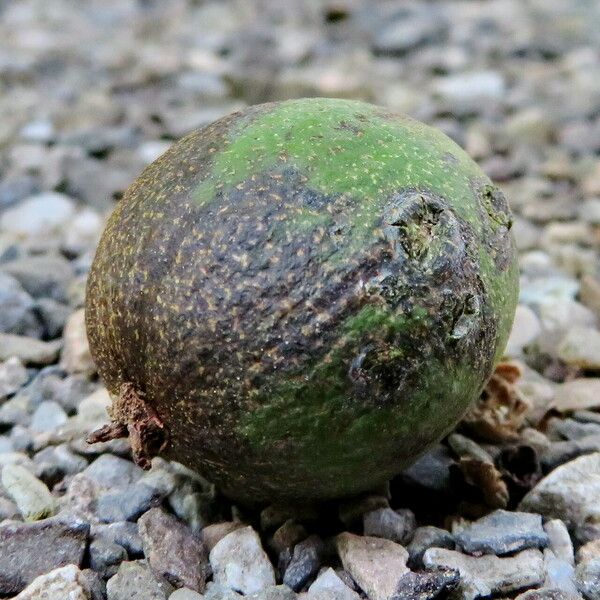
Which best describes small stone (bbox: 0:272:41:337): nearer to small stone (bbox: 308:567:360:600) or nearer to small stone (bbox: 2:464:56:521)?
small stone (bbox: 2:464:56:521)

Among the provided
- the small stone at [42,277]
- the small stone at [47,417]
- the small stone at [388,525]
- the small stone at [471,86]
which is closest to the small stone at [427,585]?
the small stone at [388,525]

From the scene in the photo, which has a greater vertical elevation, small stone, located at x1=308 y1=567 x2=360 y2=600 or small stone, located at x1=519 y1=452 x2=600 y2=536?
small stone, located at x1=308 y1=567 x2=360 y2=600

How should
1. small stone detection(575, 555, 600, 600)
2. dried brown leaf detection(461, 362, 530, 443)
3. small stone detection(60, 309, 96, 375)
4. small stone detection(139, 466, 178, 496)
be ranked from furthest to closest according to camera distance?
small stone detection(60, 309, 96, 375) → dried brown leaf detection(461, 362, 530, 443) → small stone detection(139, 466, 178, 496) → small stone detection(575, 555, 600, 600)

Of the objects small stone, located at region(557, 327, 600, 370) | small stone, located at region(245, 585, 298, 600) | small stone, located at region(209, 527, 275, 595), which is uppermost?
small stone, located at region(245, 585, 298, 600)

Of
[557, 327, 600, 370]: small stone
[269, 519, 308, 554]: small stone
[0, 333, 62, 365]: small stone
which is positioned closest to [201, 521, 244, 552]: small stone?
[269, 519, 308, 554]: small stone

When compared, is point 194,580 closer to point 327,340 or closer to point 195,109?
point 327,340

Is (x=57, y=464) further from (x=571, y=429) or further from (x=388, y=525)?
(x=571, y=429)
